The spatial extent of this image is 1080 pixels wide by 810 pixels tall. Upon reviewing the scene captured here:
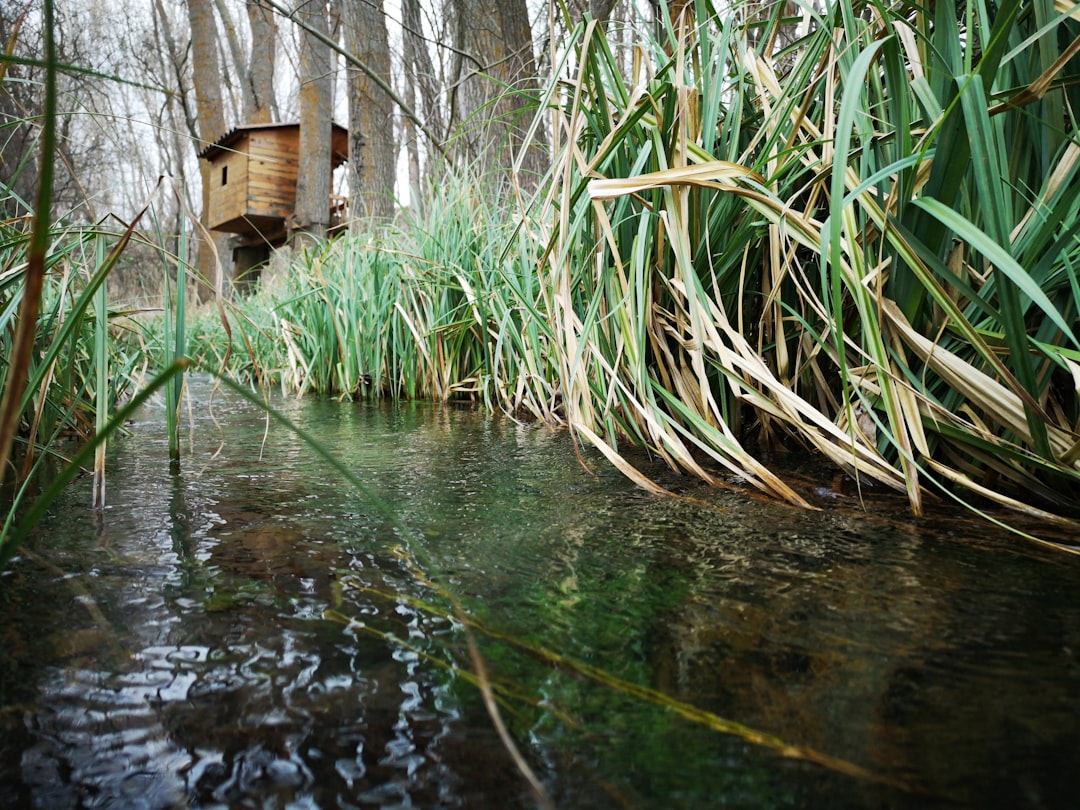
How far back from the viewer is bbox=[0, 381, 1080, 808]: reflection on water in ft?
1.14

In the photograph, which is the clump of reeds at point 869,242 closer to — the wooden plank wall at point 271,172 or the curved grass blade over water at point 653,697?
the curved grass blade over water at point 653,697

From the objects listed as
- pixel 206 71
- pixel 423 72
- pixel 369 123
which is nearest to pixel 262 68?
pixel 206 71

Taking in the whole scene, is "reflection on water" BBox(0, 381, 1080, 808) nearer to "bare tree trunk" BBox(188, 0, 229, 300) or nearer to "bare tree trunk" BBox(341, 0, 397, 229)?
"bare tree trunk" BBox(341, 0, 397, 229)

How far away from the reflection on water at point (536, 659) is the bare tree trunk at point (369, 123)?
423 cm

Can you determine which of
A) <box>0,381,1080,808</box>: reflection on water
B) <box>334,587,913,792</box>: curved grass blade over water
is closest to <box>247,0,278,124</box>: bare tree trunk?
<box>0,381,1080,808</box>: reflection on water

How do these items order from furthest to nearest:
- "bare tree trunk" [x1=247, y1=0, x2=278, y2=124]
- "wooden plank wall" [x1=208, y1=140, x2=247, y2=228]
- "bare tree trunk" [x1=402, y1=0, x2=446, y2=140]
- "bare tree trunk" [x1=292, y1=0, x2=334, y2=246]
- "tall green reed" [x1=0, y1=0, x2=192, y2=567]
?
1. "bare tree trunk" [x1=247, y1=0, x2=278, y2=124]
2. "wooden plank wall" [x1=208, y1=140, x2=247, y2=228]
3. "bare tree trunk" [x1=292, y1=0, x2=334, y2=246]
4. "bare tree trunk" [x1=402, y1=0, x2=446, y2=140]
5. "tall green reed" [x1=0, y1=0, x2=192, y2=567]

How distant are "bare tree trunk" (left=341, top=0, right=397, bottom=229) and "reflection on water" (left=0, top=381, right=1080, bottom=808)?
423cm

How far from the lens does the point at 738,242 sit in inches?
43.4

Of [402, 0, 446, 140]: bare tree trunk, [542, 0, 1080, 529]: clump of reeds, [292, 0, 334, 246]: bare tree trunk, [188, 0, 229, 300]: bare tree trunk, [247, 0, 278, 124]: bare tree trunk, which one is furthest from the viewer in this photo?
[247, 0, 278, 124]: bare tree trunk

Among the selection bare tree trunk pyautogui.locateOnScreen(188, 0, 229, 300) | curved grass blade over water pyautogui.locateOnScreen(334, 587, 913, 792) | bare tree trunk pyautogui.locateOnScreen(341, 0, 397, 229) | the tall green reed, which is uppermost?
bare tree trunk pyautogui.locateOnScreen(188, 0, 229, 300)

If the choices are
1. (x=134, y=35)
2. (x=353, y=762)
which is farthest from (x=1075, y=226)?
(x=134, y=35)

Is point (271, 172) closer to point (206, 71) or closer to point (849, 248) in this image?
point (206, 71)

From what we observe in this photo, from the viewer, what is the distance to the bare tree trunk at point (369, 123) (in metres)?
4.70

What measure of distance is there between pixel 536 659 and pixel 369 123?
4899 mm
